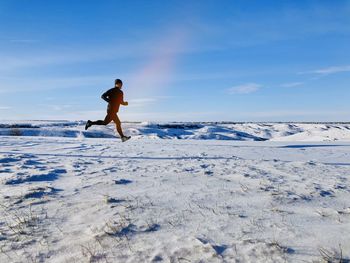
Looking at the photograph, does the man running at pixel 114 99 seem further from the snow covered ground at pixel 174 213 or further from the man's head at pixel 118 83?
the snow covered ground at pixel 174 213

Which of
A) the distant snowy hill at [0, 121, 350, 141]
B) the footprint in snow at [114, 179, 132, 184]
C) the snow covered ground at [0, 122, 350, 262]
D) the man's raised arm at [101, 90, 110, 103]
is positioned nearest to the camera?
the snow covered ground at [0, 122, 350, 262]

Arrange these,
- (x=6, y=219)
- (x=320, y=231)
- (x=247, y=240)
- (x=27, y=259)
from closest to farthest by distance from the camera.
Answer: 1. (x=27, y=259)
2. (x=247, y=240)
3. (x=320, y=231)
4. (x=6, y=219)

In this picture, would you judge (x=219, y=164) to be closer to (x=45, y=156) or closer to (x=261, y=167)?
(x=261, y=167)

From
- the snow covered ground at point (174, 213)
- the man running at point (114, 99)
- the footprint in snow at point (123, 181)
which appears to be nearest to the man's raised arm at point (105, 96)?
→ the man running at point (114, 99)

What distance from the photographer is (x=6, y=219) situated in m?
3.36

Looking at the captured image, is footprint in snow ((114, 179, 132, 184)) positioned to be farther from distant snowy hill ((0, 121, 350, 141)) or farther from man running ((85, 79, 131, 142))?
distant snowy hill ((0, 121, 350, 141))

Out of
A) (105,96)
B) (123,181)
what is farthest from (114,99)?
(123,181)

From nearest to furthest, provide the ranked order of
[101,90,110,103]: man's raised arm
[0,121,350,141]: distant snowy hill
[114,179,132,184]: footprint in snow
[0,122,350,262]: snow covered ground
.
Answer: [0,122,350,262]: snow covered ground < [114,179,132,184]: footprint in snow < [101,90,110,103]: man's raised arm < [0,121,350,141]: distant snowy hill

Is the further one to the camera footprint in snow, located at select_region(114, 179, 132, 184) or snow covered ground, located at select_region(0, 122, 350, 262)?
footprint in snow, located at select_region(114, 179, 132, 184)

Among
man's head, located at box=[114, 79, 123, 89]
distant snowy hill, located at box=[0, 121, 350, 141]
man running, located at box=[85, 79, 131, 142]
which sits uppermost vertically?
man's head, located at box=[114, 79, 123, 89]

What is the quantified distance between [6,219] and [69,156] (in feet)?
15.7

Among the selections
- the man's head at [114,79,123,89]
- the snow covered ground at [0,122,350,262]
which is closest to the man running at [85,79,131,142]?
the man's head at [114,79,123,89]

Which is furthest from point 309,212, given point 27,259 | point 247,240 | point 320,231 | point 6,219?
point 6,219

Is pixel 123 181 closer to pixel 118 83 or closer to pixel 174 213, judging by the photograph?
pixel 174 213
